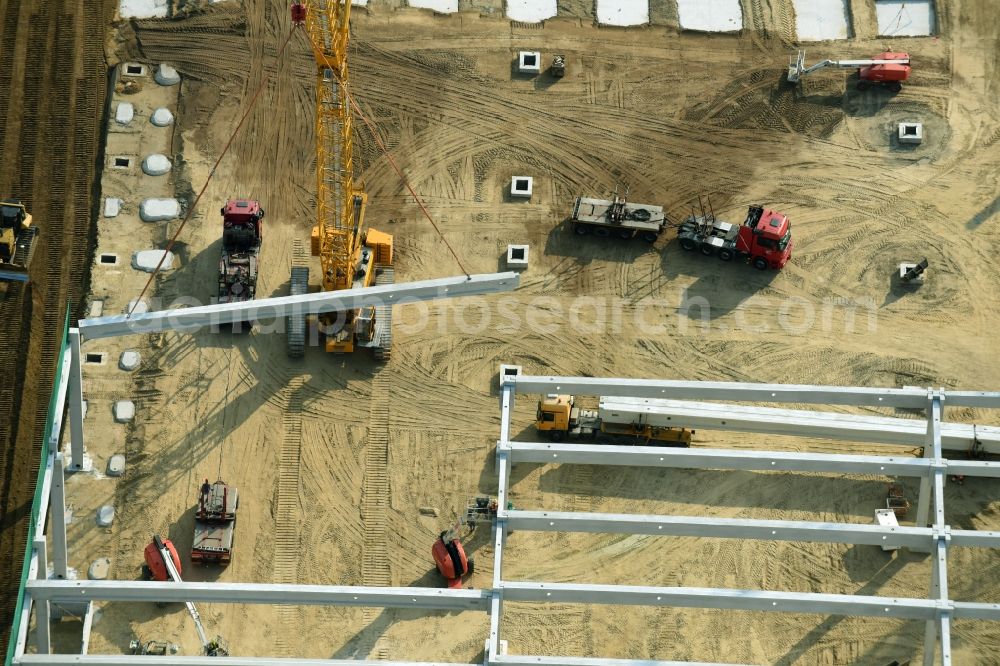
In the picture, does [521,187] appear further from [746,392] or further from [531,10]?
[746,392]

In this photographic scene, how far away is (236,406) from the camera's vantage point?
52375 mm

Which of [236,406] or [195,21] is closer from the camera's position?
[236,406]

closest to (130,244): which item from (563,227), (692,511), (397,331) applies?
(397,331)

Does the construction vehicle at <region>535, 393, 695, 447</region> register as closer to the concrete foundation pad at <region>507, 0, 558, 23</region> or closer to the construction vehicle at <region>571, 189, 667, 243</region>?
the construction vehicle at <region>571, 189, 667, 243</region>

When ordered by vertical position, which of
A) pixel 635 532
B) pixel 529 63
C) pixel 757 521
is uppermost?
pixel 529 63

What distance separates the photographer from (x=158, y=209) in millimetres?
56156

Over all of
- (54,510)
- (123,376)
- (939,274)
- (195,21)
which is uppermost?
(195,21)

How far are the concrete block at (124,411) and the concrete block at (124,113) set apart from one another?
11.5 m

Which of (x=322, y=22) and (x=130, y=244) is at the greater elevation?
(x=322, y=22)

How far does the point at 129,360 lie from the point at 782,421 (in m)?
21.7

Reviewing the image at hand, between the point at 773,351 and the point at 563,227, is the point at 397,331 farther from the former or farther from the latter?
the point at 773,351

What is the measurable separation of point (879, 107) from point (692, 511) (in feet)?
60.2

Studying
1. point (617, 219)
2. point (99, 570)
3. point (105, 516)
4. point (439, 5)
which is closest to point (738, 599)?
Result: point (617, 219)

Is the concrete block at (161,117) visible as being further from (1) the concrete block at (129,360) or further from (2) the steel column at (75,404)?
(2) the steel column at (75,404)
